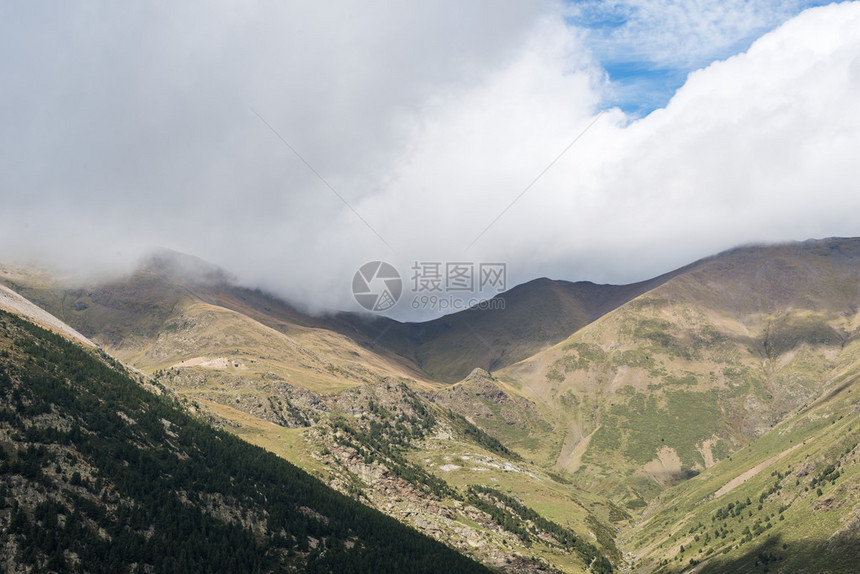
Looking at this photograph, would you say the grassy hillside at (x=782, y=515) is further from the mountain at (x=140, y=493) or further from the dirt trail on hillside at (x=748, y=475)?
the mountain at (x=140, y=493)

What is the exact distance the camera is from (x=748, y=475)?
179 metres

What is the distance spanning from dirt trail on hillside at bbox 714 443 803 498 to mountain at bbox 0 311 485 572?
4088 inches

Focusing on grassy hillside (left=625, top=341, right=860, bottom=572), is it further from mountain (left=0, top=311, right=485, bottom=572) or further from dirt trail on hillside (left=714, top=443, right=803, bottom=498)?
mountain (left=0, top=311, right=485, bottom=572)

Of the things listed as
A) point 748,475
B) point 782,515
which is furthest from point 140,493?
point 748,475

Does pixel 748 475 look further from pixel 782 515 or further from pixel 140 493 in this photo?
pixel 140 493

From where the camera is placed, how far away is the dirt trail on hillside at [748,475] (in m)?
171

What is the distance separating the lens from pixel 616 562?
181 metres

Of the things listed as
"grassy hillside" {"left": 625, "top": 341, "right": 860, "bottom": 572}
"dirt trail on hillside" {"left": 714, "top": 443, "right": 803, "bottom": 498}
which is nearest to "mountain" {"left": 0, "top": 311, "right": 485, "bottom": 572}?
"grassy hillside" {"left": 625, "top": 341, "right": 860, "bottom": 572}

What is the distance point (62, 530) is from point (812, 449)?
595ft

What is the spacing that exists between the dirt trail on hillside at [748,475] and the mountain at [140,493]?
104m

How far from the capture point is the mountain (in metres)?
85.8

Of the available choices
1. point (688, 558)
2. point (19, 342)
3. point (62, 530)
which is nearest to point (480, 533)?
point (688, 558)

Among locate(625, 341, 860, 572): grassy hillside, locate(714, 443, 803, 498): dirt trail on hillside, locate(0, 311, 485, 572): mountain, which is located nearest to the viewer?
locate(0, 311, 485, 572): mountain

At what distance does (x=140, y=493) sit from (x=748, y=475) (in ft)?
633
